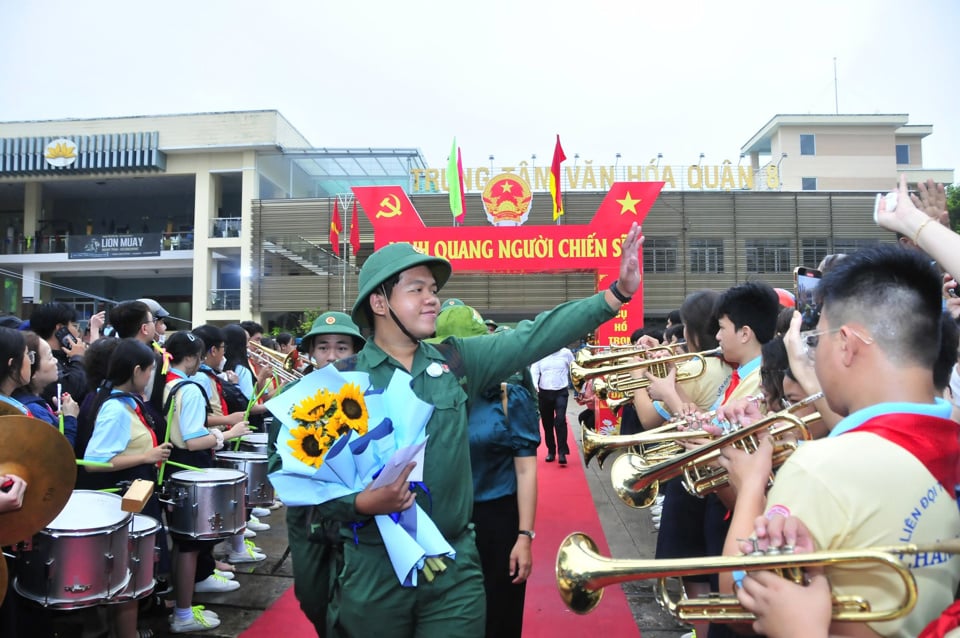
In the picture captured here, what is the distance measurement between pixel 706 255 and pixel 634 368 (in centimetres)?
2290

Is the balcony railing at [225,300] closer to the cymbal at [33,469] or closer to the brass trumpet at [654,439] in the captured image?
the cymbal at [33,469]

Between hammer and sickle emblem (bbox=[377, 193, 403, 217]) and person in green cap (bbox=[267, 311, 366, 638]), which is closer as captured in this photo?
person in green cap (bbox=[267, 311, 366, 638])

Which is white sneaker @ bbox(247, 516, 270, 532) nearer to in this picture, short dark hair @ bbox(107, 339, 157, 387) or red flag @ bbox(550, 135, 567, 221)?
short dark hair @ bbox(107, 339, 157, 387)

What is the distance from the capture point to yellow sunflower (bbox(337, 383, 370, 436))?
6.05 feet

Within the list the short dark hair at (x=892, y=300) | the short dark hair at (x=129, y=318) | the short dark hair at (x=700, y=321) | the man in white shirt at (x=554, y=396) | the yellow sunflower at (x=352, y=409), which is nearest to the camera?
the short dark hair at (x=892, y=300)

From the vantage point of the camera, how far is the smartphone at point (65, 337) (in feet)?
16.2

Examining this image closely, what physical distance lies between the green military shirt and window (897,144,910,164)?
43.2m

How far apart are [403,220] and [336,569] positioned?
9935mm

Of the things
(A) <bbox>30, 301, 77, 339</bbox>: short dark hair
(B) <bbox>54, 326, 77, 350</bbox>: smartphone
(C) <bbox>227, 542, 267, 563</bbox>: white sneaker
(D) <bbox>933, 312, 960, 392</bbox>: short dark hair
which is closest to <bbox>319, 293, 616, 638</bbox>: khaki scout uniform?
(D) <bbox>933, 312, 960, 392</bbox>: short dark hair

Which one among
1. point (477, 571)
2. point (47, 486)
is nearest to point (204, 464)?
point (47, 486)

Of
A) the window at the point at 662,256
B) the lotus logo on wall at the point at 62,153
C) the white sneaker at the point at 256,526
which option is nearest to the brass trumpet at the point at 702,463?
the white sneaker at the point at 256,526

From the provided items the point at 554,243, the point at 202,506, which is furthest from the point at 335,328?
the point at 554,243

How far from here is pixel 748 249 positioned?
24812 mm

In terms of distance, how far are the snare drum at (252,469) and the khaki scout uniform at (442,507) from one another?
2.93 m
